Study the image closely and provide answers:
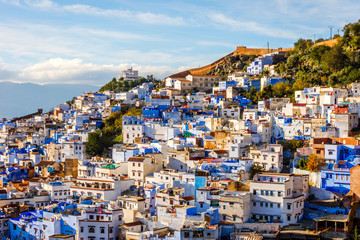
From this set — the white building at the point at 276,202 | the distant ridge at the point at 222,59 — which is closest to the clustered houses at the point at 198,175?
the white building at the point at 276,202

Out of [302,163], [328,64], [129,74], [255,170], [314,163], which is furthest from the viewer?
[129,74]

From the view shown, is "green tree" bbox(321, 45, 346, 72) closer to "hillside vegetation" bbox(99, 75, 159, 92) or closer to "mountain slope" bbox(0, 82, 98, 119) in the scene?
"hillside vegetation" bbox(99, 75, 159, 92)

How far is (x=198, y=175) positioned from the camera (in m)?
25.2

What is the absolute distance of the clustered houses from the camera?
21938 millimetres

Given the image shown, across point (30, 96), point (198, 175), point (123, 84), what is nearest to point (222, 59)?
point (123, 84)

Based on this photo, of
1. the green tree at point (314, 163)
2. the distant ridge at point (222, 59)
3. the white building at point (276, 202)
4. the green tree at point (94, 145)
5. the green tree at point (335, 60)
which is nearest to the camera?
the white building at point (276, 202)

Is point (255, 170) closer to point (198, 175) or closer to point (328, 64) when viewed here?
point (198, 175)

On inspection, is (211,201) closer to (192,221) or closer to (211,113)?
(192,221)

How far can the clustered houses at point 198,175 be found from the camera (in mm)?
21938

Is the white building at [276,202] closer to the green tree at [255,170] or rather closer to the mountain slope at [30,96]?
the green tree at [255,170]

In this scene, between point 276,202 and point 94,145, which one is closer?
point 276,202

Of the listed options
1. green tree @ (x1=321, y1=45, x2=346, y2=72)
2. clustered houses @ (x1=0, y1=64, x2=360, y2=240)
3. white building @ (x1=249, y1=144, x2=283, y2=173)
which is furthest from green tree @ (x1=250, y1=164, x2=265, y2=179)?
green tree @ (x1=321, y1=45, x2=346, y2=72)

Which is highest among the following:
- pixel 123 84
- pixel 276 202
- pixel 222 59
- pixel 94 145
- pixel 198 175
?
pixel 222 59

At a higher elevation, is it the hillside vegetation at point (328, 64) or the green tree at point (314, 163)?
the hillside vegetation at point (328, 64)
